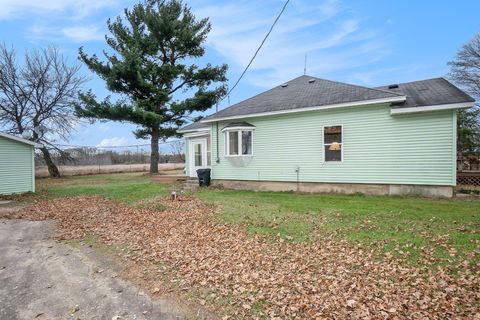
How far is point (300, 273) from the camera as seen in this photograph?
456 centimetres

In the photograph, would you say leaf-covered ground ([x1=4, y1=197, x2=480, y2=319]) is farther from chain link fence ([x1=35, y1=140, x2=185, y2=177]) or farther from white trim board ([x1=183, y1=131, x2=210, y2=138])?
chain link fence ([x1=35, y1=140, x2=185, y2=177])

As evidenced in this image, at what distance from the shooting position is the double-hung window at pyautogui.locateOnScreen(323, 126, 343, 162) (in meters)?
11.7

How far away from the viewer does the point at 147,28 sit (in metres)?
20.8

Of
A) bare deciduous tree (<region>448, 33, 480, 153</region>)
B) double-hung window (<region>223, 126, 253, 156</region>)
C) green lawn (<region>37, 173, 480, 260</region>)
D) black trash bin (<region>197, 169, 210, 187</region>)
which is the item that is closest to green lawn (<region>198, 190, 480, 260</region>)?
green lawn (<region>37, 173, 480, 260</region>)

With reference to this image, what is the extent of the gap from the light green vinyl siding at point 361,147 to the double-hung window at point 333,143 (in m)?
0.17

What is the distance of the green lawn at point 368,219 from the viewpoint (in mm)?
5629

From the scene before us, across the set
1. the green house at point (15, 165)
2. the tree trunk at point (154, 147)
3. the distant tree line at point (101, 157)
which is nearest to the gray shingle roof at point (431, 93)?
the tree trunk at point (154, 147)

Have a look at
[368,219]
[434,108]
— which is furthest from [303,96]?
[368,219]

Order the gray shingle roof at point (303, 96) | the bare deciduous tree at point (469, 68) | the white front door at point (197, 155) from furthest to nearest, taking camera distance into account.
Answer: the bare deciduous tree at point (469, 68), the white front door at point (197, 155), the gray shingle roof at point (303, 96)

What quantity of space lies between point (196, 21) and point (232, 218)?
18.3 m

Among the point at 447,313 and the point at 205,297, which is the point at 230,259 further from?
the point at 447,313

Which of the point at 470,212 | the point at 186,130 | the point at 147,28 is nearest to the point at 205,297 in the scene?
the point at 470,212

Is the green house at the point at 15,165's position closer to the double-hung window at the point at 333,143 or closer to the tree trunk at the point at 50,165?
the tree trunk at the point at 50,165

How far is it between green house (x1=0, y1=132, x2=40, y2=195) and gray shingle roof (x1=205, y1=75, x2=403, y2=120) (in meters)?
9.60
